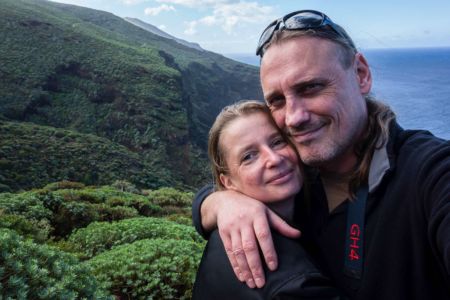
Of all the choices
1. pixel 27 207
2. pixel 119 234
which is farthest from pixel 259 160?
pixel 27 207

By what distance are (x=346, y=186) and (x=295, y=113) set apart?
529 mm

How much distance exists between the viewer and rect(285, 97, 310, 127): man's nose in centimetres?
256

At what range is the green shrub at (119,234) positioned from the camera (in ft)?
20.7

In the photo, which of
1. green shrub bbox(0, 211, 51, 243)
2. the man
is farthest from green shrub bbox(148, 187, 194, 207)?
the man

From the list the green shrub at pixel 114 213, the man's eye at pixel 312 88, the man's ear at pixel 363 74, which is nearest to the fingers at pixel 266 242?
the man's eye at pixel 312 88

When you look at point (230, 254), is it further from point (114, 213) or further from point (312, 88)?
point (114, 213)

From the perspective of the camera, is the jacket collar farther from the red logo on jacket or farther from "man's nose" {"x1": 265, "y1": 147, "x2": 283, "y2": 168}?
"man's nose" {"x1": 265, "y1": 147, "x2": 283, "y2": 168}

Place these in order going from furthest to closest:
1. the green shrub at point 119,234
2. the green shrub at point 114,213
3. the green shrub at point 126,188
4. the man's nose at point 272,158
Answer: the green shrub at point 126,188 < the green shrub at point 114,213 < the green shrub at point 119,234 < the man's nose at point 272,158

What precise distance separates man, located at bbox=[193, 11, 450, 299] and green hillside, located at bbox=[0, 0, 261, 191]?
79.9 ft

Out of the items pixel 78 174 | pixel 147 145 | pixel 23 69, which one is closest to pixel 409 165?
pixel 78 174

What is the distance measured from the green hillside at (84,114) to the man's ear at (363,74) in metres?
24.5

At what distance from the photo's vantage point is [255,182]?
8.37 feet

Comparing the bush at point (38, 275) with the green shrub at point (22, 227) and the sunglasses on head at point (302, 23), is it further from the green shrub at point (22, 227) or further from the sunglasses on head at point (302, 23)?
the green shrub at point (22, 227)

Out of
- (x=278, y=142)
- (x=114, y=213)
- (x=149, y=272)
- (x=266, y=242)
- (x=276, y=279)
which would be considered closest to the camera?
(x=276, y=279)
